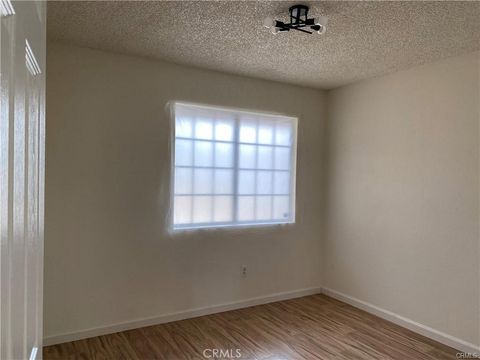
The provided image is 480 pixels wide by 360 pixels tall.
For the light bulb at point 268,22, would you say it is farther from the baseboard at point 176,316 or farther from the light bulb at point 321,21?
the baseboard at point 176,316

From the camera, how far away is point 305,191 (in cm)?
402

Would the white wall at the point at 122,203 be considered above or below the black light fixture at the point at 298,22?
below

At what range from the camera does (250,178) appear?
3643 millimetres

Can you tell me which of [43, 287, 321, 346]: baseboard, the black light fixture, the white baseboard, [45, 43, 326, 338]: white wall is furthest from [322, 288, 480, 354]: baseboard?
the black light fixture

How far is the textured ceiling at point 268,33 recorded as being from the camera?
6.89ft

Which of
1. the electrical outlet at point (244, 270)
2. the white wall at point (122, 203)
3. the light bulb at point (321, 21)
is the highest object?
the light bulb at point (321, 21)

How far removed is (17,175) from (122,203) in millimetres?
2493

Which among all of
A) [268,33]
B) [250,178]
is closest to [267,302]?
[250,178]

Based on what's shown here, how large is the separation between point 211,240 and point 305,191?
1276 mm

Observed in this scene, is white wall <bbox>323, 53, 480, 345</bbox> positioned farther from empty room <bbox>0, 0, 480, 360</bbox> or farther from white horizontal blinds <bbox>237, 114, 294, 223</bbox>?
white horizontal blinds <bbox>237, 114, 294, 223</bbox>

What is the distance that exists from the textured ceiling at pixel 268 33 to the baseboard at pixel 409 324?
2.31 m

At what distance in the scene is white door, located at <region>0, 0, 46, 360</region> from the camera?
49 cm

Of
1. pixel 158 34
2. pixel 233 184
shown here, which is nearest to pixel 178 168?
pixel 233 184

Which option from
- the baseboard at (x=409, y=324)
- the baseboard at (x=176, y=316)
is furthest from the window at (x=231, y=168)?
the baseboard at (x=409, y=324)
